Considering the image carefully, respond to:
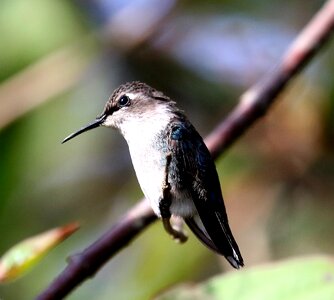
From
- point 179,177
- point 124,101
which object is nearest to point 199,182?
point 179,177

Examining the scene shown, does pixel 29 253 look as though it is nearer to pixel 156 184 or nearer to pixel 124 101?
pixel 156 184

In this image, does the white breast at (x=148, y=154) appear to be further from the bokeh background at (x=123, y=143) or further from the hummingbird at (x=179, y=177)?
the bokeh background at (x=123, y=143)

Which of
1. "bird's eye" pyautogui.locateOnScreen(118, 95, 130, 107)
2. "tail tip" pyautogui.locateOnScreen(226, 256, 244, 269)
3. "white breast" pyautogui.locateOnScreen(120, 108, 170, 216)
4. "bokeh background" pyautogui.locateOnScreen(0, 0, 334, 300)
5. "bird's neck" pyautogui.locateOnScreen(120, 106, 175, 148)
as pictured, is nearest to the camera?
"tail tip" pyautogui.locateOnScreen(226, 256, 244, 269)

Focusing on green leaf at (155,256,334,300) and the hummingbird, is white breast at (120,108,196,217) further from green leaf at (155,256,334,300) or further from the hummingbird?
green leaf at (155,256,334,300)

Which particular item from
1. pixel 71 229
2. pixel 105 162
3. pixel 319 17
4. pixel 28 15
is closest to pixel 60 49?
pixel 28 15

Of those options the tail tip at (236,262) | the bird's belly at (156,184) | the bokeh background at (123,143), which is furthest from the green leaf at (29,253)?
the bokeh background at (123,143)

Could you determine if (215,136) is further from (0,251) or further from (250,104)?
(0,251)

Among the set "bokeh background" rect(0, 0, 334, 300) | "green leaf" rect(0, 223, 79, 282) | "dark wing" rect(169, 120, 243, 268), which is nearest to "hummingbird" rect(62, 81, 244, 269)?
"dark wing" rect(169, 120, 243, 268)

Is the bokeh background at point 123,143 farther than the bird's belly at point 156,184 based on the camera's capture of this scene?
Yes

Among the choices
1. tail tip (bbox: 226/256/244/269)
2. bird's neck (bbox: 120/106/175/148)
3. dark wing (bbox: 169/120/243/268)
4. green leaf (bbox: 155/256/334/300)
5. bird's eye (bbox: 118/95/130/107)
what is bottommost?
green leaf (bbox: 155/256/334/300)

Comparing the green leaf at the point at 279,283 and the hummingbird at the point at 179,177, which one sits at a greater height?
the hummingbird at the point at 179,177
